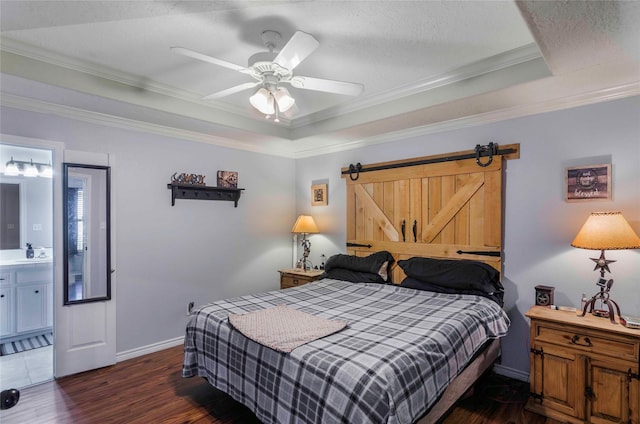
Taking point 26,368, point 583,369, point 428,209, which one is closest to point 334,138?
point 428,209

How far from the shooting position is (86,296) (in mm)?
3043

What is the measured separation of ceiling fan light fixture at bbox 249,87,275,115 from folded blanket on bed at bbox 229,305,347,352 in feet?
4.85

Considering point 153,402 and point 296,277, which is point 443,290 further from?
point 153,402

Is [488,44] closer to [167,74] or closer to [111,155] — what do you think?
[167,74]

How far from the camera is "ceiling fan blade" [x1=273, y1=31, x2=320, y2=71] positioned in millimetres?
1760

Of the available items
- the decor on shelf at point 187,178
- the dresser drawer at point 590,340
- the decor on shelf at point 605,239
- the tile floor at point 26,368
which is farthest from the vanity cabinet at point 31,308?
the decor on shelf at point 605,239

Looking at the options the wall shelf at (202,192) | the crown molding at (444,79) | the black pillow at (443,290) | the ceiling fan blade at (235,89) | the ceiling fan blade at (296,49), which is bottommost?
the black pillow at (443,290)

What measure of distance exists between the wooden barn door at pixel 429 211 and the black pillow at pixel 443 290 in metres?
0.31

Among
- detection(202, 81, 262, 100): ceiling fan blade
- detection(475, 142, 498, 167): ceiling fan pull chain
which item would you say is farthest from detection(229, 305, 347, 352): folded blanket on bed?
detection(475, 142, 498, 167): ceiling fan pull chain

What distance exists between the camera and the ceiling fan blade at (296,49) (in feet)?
5.77

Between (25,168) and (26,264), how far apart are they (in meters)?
1.18

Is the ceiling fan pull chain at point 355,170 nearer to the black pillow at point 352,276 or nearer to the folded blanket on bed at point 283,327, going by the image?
the black pillow at point 352,276

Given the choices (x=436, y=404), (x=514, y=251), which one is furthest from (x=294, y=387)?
(x=514, y=251)

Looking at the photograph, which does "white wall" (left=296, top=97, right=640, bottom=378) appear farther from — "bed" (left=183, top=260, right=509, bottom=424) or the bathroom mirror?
the bathroom mirror
